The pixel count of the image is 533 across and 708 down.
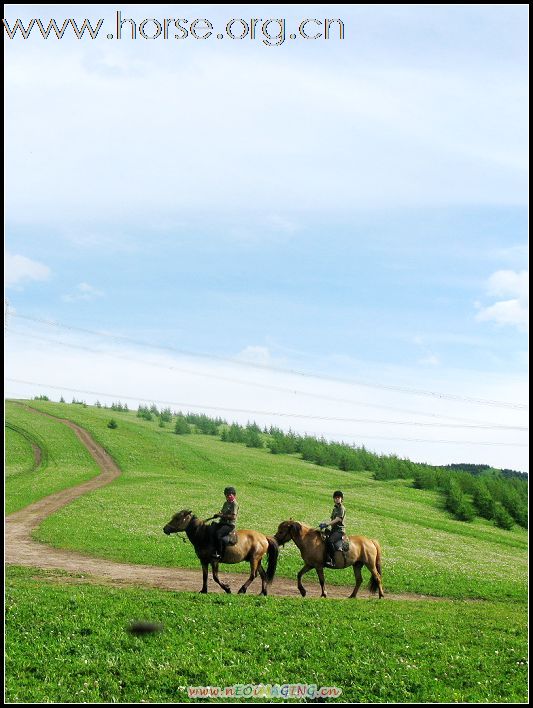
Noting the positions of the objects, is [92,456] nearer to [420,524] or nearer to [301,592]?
[420,524]

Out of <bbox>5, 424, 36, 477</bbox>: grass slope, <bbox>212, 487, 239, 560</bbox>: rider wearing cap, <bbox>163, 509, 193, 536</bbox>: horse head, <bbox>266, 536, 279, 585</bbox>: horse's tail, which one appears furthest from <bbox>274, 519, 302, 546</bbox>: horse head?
<bbox>5, 424, 36, 477</bbox>: grass slope

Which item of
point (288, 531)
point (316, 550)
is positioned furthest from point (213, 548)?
point (316, 550)

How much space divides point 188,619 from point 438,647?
7.36 metres

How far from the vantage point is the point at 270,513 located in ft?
175

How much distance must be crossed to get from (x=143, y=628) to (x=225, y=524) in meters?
6.20

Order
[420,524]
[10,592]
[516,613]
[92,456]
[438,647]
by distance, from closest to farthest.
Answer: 1. [438,647]
2. [10,592]
3. [516,613]
4. [420,524]
5. [92,456]

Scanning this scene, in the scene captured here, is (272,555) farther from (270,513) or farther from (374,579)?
(270,513)

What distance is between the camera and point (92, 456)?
88500 mm

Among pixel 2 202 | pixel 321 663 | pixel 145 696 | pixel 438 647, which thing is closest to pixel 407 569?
pixel 438 647

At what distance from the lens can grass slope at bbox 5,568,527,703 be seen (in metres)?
14.9

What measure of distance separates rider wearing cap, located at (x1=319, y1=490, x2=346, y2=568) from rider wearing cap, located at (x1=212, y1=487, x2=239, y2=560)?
337 cm

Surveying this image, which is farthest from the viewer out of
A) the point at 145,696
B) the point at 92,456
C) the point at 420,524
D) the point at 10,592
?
the point at 92,456

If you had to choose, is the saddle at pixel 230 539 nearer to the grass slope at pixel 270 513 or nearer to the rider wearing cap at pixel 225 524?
the rider wearing cap at pixel 225 524

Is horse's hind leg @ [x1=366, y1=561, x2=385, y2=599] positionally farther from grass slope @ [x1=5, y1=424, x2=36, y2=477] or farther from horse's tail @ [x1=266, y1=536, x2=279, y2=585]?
grass slope @ [x1=5, y1=424, x2=36, y2=477]
